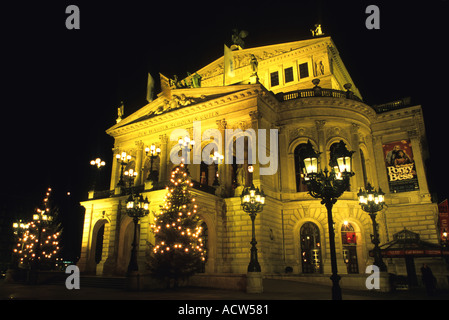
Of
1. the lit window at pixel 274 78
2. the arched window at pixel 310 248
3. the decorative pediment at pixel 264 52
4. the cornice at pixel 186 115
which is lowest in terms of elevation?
the arched window at pixel 310 248

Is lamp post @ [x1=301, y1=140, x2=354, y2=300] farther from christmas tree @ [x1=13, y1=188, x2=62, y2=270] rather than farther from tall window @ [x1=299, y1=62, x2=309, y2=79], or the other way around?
christmas tree @ [x1=13, y1=188, x2=62, y2=270]

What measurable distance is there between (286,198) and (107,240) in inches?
663

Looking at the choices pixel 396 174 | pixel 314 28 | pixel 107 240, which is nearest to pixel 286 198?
pixel 396 174

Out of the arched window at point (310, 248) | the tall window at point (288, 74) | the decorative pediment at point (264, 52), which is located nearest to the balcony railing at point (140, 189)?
the arched window at point (310, 248)

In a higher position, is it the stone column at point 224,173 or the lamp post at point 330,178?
the stone column at point 224,173

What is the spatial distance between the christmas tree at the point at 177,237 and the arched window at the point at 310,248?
37.4 ft

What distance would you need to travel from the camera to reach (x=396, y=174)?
3322 centimetres

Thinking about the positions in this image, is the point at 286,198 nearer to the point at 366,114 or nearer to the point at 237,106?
the point at 237,106

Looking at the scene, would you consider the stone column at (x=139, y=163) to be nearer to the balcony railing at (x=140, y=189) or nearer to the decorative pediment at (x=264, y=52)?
the balcony railing at (x=140, y=189)

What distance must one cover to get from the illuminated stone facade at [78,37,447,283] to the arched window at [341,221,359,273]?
3.2 inches

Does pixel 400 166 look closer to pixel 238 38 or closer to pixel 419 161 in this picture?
pixel 419 161

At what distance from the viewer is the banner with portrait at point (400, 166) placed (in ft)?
107

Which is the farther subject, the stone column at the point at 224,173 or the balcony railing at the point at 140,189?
the stone column at the point at 224,173
